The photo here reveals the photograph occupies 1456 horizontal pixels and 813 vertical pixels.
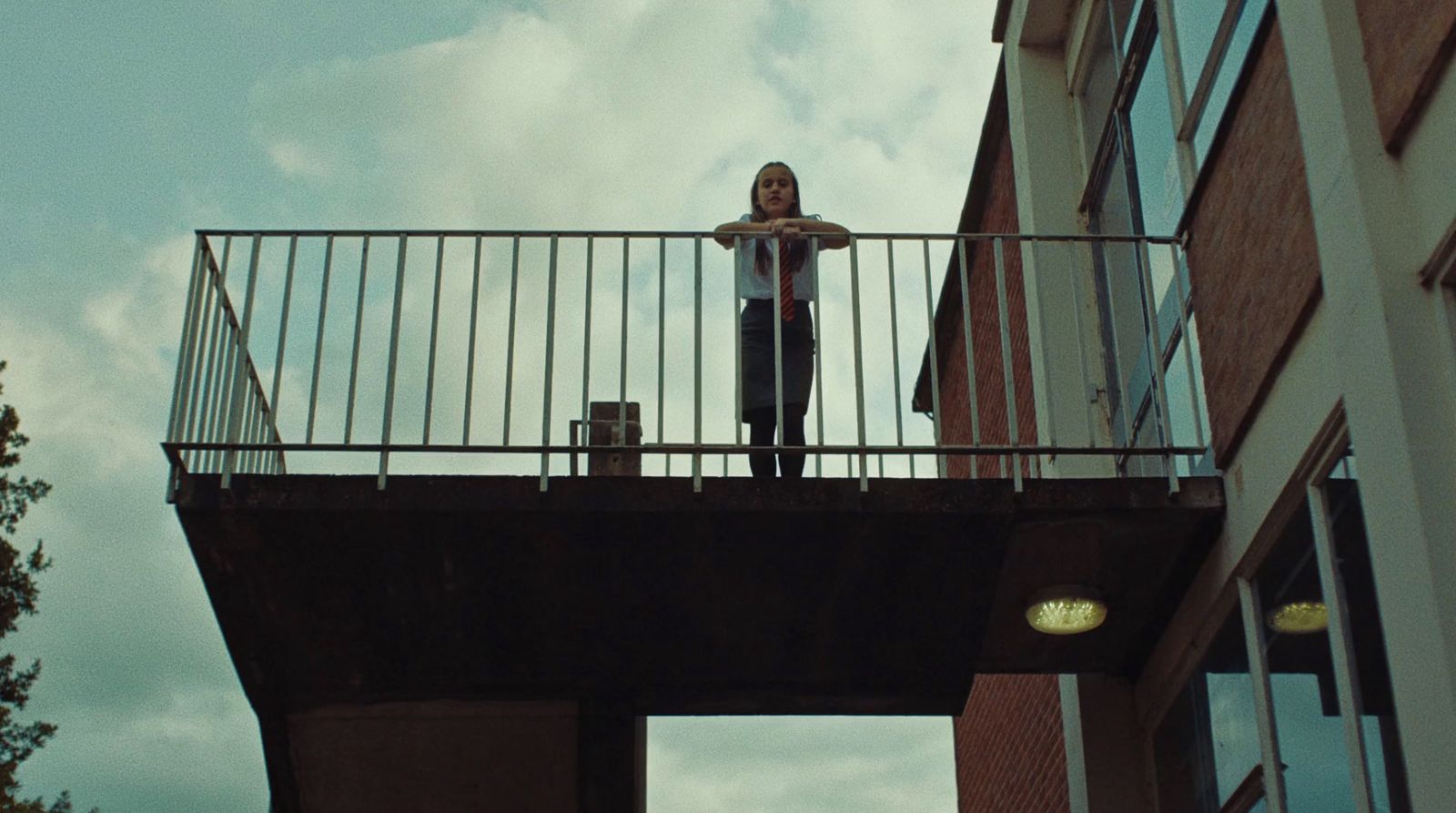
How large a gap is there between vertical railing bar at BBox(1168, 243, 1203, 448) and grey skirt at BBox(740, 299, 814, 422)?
155 cm

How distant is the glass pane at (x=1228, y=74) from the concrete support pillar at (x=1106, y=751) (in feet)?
8.02

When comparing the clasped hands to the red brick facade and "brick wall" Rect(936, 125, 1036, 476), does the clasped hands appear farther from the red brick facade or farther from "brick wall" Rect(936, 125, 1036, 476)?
"brick wall" Rect(936, 125, 1036, 476)

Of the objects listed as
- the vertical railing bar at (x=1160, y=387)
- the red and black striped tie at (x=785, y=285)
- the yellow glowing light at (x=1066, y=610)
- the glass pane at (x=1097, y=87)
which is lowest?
the yellow glowing light at (x=1066, y=610)

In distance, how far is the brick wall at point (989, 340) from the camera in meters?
10.5

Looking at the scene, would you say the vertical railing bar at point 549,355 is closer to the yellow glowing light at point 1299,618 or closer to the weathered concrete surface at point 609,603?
the weathered concrete surface at point 609,603

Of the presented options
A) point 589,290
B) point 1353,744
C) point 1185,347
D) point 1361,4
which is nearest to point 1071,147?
point 1185,347

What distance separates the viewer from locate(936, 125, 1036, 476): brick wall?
34.3 feet

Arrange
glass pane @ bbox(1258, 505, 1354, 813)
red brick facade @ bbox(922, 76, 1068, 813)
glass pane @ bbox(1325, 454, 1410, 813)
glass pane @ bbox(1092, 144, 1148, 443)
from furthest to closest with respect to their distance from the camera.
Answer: red brick facade @ bbox(922, 76, 1068, 813) < glass pane @ bbox(1092, 144, 1148, 443) < glass pane @ bbox(1258, 505, 1354, 813) < glass pane @ bbox(1325, 454, 1410, 813)

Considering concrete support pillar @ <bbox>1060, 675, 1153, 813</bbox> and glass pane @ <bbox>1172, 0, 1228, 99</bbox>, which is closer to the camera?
glass pane @ <bbox>1172, 0, 1228, 99</bbox>

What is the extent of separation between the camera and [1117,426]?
8586 mm

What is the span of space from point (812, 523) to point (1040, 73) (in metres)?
4.30

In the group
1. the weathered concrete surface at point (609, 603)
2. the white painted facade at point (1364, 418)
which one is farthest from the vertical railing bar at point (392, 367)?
the white painted facade at point (1364, 418)

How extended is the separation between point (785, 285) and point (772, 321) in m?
0.17

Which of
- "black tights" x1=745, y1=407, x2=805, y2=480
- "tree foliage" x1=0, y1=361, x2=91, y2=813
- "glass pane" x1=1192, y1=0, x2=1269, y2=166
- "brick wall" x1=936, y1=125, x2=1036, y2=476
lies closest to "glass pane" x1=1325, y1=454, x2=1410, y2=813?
"glass pane" x1=1192, y1=0, x2=1269, y2=166
